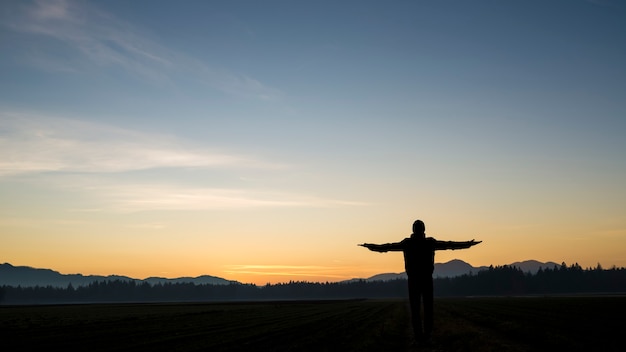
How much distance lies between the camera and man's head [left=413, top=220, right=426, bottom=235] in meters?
14.3

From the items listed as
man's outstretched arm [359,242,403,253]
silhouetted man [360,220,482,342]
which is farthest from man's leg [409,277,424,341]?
man's outstretched arm [359,242,403,253]

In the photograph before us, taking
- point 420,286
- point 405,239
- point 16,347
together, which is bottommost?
point 16,347

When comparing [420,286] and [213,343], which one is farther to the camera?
[213,343]

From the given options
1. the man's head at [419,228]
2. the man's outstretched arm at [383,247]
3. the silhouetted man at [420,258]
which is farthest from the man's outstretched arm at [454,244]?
the man's outstretched arm at [383,247]

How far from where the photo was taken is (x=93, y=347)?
20.9 metres

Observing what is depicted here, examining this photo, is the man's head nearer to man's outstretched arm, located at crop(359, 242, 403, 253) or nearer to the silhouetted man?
the silhouetted man

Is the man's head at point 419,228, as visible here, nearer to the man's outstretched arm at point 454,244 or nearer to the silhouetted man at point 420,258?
the silhouetted man at point 420,258

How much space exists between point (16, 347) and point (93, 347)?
3.79 meters

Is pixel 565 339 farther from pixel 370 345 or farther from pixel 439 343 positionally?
pixel 370 345

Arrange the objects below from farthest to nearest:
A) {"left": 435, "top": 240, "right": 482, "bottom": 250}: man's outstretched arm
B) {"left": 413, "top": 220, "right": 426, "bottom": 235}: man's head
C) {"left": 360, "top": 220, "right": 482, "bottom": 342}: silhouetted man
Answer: {"left": 413, "top": 220, "right": 426, "bottom": 235}: man's head → {"left": 360, "top": 220, "right": 482, "bottom": 342}: silhouetted man → {"left": 435, "top": 240, "right": 482, "bottom": 250}: man's outstretched arm

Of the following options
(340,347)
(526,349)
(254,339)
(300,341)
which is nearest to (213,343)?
(254,339)

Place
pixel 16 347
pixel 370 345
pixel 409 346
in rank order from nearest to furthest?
pixel 409 346, pixel 370 345, pixel 16 347

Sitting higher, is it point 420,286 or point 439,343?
point 420,286

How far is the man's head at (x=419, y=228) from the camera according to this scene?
1427 cm
